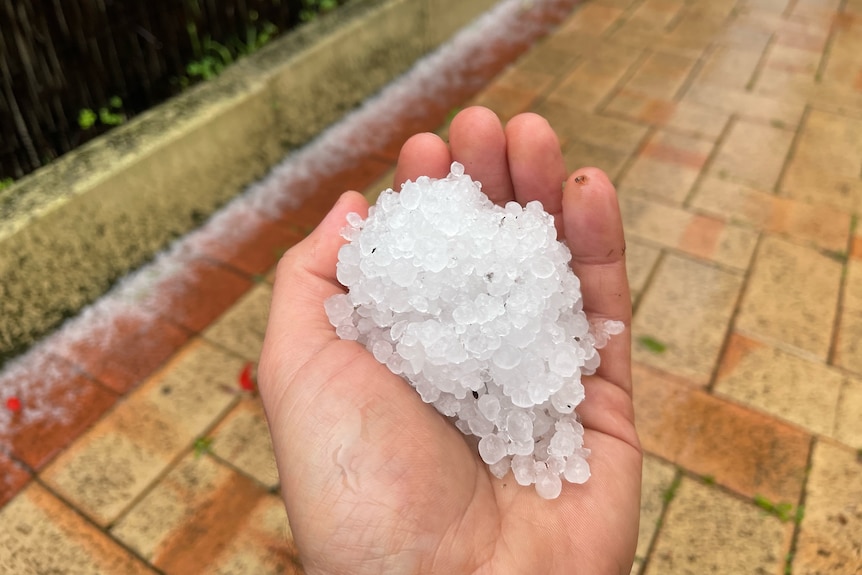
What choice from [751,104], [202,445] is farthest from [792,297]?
[202,445]

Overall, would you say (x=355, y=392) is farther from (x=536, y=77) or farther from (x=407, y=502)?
(x=536, y=77)

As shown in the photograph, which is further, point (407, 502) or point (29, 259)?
point (29, 259)

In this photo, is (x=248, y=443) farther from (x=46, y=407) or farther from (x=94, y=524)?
(x=46, y=407)

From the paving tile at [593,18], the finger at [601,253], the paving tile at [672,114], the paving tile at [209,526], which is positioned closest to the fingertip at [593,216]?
the finger at [601,253]

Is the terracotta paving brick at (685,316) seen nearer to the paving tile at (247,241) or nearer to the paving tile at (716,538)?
the paving tile at (716,538)

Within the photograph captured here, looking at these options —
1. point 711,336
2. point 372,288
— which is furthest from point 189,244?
point 711,336

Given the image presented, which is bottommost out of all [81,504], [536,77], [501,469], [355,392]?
[81,504]

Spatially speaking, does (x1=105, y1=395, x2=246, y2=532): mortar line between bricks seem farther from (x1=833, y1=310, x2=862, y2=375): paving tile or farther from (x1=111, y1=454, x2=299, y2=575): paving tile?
(x1=833, y1=310, x2=862, y2=375): paving tile
